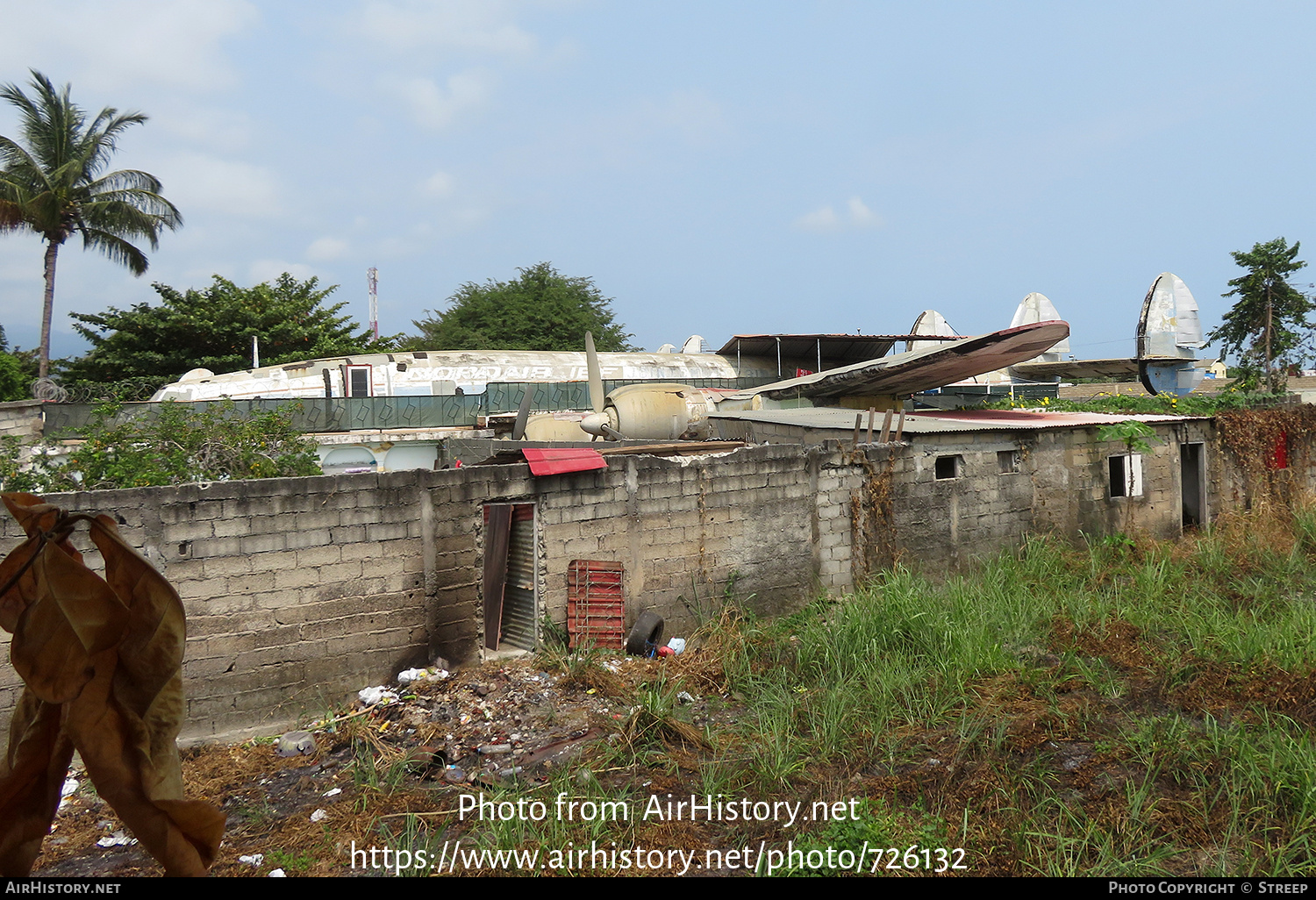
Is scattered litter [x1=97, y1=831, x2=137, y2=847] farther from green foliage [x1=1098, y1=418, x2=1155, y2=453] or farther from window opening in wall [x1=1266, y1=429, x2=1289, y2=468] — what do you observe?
window opening in wall [x1=1266, y1=429, x2=1289, y2=468]

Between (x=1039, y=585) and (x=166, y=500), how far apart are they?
9174 mm

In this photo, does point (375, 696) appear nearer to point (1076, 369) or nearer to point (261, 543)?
point (261, 543)

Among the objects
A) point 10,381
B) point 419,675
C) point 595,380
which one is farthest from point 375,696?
point 10,381

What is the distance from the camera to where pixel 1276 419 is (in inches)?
541

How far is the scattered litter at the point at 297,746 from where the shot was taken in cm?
616

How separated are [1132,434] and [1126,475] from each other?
2.30 feet

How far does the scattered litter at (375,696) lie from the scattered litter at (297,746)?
1.94 feet

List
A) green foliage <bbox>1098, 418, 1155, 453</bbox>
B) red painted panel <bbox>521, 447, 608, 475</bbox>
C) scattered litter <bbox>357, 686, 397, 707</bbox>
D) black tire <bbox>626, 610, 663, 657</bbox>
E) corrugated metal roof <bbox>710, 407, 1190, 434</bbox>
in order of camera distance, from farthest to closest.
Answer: green foliage <bbox>1098, 418, 1155, 453</bbox>, corrugated metal roof <bbox>710, 407, 1190, 434</bbox>, black tire <bbox>626, 610, 663, 657</bbox>, red painted panel <bbox>521, 447, 608, 475</bbox>, scattered litter <bbox>357, 686, 397, 707</bbox>

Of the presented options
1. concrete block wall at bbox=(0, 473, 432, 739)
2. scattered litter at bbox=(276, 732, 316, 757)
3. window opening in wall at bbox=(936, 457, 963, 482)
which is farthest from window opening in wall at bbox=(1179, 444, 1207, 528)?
scattered litter at bbox=(276, 732, 316, 757)

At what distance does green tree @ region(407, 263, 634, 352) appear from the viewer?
36375 millimetres

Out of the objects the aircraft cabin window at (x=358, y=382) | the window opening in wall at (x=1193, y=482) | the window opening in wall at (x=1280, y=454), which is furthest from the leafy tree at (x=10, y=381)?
the window opening in wall at (x=1280, y=454)

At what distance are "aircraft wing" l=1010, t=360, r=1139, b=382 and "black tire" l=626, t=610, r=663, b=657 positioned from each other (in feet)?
84.4

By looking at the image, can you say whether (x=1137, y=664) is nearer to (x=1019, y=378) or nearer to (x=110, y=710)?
(x=110, y=710)

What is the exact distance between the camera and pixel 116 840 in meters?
5.06
